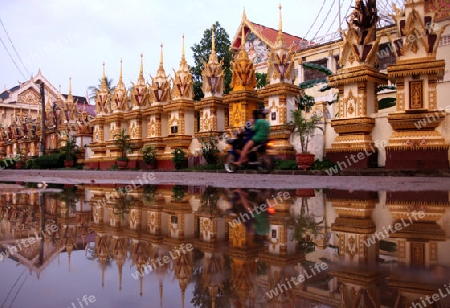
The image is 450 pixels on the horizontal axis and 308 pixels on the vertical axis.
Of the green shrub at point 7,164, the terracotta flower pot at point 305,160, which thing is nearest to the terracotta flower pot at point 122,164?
the terracotta flower pot at point 305,160

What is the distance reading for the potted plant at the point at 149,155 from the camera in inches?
810

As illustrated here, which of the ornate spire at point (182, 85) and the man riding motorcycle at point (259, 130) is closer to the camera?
Answer: the man riding motorcycle at point (259, 130)

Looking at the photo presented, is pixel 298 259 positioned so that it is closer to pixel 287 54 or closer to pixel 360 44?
pixel 360 44

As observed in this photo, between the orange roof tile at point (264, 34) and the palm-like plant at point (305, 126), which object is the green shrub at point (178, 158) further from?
the orange roof tile at point (264, 34)

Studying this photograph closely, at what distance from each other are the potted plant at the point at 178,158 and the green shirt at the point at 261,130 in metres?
8.94

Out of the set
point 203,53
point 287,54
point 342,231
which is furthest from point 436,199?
point 203,53

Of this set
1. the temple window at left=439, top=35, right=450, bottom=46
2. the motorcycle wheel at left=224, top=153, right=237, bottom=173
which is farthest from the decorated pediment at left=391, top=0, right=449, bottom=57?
the temple window at left=439, top=35, right=450, bottom=46

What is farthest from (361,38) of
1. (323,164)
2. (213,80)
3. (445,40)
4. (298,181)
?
(445,40)

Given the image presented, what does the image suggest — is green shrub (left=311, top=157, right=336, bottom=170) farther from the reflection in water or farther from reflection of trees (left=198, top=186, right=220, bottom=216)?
the reflection in water

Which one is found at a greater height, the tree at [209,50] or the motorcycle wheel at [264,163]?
the tree at [209,50]

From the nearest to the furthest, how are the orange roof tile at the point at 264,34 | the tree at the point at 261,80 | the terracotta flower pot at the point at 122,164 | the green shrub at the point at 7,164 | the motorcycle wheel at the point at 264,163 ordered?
1. the motorcycle wheel at the point at 264,163
2. the terracotta flower pot at the point at 122,164
3. the tree at the point at 261,80
4. the orange roof tile at the point at 264,34
5. the green shrub at the point at 7,164

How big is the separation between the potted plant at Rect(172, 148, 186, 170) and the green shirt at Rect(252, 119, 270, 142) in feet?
29.3

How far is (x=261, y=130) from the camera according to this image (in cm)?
1032

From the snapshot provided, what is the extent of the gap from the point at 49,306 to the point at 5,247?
4.24 ft
